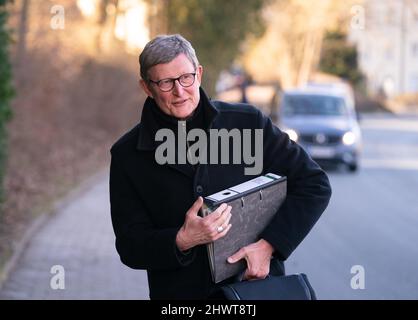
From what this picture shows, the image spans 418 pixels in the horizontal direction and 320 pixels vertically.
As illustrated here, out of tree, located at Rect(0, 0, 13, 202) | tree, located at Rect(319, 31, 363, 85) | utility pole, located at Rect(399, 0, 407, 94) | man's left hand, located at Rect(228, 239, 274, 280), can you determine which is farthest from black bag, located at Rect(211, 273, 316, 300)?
tree, located at Rect(319, 31, 363, 85)

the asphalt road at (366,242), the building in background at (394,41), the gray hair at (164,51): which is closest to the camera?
the gray hair at (164,51)

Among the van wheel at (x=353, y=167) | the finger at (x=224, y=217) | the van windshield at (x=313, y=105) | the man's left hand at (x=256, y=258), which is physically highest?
the finger at (x=224, y=217)

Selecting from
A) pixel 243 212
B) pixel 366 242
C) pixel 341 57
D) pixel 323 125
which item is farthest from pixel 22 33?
pixel 341 57

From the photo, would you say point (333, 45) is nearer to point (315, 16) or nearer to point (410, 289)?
point (315, 16)

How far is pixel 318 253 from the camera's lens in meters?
9.05

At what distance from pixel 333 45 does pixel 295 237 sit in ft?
218

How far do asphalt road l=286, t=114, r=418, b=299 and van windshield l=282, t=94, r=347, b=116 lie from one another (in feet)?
6.60

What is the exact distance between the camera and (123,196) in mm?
3135

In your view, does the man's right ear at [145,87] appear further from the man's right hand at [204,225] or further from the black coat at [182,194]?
the man's right hand at [204,225]

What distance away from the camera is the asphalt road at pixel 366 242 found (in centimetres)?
750

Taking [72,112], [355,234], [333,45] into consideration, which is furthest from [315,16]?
[355,234]

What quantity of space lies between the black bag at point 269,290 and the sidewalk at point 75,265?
13.4ft

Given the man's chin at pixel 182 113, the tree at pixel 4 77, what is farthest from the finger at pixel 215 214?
the tree at pixel 4 77

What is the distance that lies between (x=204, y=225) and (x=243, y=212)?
213 millimetres
